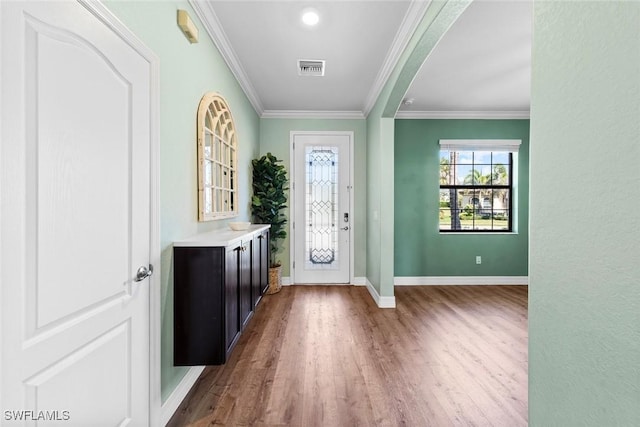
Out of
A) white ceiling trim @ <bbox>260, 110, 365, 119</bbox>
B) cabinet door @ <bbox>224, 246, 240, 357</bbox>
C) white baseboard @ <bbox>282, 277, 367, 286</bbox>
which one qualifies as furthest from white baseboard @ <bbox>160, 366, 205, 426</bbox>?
white ceiling trim @ <bbox>260, 110, 365, 119</bbox>

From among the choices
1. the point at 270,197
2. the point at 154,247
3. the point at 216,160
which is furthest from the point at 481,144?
the point at 154,247

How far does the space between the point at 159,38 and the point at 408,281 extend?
4230 mm

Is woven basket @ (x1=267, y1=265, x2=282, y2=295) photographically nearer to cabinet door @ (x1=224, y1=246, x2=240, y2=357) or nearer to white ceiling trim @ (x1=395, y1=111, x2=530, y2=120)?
cabinet door @ (x1=224, y1=246, x2=240, y2=357)

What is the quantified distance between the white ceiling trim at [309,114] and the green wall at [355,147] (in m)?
0.04

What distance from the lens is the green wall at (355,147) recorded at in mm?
4453

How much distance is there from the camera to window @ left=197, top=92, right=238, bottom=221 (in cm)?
209

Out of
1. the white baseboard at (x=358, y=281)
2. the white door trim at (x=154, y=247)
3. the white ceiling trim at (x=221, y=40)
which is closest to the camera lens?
the white door trim at (x=154, y=247)

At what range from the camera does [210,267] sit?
5.43ft

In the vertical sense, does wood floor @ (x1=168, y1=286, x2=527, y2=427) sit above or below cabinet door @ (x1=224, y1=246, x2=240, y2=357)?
below

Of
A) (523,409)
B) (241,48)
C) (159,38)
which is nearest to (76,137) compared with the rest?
(159,38)

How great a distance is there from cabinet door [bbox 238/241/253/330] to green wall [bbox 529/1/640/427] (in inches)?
64.8

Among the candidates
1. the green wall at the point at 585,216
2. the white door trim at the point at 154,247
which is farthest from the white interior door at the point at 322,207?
the green wall at the point at 585,216

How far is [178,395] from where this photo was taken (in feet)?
5.82

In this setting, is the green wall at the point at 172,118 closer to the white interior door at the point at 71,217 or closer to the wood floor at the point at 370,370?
the white interior door at the point at 71,217
